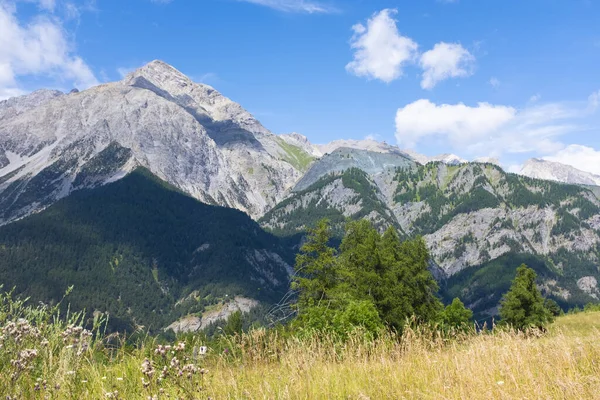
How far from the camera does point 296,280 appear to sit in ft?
145

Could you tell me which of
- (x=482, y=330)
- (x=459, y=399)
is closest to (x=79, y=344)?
(x=459, y=399)

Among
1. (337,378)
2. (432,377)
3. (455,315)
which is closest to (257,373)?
(337,378)

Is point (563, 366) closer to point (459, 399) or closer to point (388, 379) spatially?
point (459, 399)

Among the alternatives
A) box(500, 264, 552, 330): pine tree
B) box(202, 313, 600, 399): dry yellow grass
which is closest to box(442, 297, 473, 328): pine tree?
box(500, 264, 552, 330): pine tree

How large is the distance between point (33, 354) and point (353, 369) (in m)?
4.82

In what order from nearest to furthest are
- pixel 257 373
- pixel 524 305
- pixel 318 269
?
1. pixel 257 373
2. pixel 318 269
3. pixel 524 305

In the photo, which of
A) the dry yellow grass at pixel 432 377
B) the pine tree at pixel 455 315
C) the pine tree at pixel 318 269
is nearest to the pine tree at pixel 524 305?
the pine tree at pixel 455 315

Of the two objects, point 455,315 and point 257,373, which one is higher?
point 257,373

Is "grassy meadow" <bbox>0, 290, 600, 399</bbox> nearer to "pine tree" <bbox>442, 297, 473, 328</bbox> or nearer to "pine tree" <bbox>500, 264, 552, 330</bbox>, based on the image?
"pine tree" <bbox>500, 264, 552, 330</bbox>

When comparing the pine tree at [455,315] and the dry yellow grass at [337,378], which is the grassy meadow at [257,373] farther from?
the pine tree at [455,315]

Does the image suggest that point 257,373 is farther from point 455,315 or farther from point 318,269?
point 455,315

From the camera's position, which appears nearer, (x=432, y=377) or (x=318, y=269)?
(x=432, y=377)

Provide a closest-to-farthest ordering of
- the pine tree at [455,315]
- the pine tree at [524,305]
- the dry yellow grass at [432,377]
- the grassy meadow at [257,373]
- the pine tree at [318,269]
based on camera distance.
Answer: the dry yellow grass at [432,377], the grassy meadow at [257,373], the pine tree at [318,269], the pine tree at [524,305], the pine tree at [455,315]

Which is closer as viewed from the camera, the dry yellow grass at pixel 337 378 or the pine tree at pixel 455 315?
the dry yellow grass at pixel 337 378
